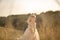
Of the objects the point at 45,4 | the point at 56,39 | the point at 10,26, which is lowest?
the point at 56,39

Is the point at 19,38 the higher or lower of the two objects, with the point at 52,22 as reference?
lower

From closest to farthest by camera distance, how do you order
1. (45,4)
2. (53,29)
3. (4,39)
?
(4,39) < (53,29) < (45,4)

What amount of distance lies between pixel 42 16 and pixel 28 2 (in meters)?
0.28

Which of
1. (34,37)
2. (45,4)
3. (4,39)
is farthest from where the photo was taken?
(45,4)

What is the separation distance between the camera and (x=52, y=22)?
1.40 metres

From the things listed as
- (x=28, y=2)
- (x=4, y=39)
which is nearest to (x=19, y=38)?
(x=4, y=39)

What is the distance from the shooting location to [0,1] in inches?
66.0

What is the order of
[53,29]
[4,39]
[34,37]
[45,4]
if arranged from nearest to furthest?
[34,37]
[4,39]
[53,29]
[45,4]

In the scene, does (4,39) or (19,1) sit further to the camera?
(19,1)

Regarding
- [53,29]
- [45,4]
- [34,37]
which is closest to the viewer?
[34,37]

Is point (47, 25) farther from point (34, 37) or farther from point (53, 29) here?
point (34, 37)

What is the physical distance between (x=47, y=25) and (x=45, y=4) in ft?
1.05

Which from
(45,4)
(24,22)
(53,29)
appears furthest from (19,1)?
(53,29)

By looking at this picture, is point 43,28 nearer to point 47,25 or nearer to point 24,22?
point 47,25
